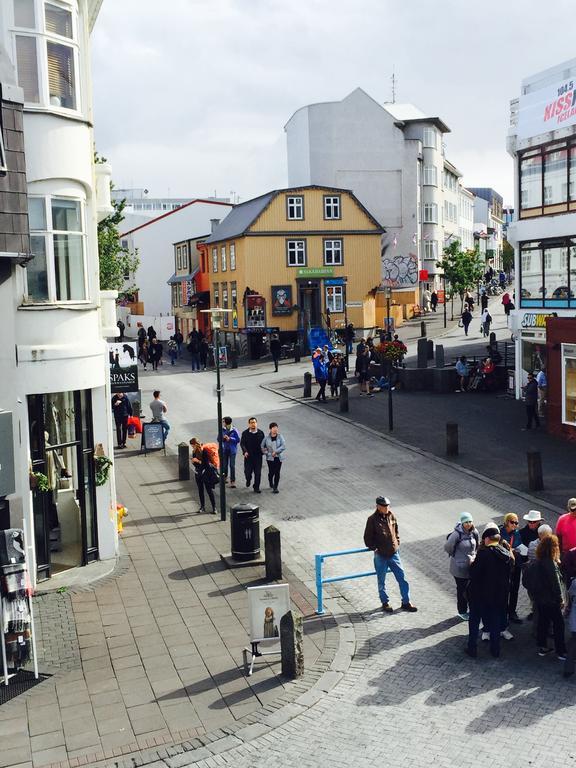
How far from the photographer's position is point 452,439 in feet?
76.4

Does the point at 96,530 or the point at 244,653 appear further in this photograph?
the point at 96,530

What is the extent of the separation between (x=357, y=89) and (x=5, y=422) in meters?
56.2

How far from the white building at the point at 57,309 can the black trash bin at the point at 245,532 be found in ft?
7.01

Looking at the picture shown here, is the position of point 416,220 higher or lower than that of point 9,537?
higher

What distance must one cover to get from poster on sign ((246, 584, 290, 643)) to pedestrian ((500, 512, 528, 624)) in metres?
3.13

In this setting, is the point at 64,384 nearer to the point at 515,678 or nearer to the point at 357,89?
the point at 515,678

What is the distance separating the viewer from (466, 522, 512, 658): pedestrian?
11164mm

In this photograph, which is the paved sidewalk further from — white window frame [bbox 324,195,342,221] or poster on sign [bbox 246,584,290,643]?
white window frame [bbox 324,195,342,221]

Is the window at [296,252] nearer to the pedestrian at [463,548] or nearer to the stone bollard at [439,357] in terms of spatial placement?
the stone bollard at [439,357]

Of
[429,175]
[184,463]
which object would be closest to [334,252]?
[429,175]

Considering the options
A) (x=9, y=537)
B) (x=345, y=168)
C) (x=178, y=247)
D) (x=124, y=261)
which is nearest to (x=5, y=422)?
(x=9, y=537)

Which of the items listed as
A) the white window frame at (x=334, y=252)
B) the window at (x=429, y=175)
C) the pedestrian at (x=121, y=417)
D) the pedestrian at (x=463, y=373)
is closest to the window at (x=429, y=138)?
the window at (x=429, y=175)

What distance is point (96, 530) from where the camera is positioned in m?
15.6

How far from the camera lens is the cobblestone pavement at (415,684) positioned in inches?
360
